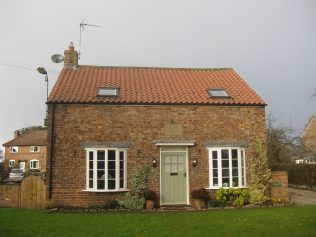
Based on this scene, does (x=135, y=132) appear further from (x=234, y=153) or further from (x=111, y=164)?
(x=234, y=153)

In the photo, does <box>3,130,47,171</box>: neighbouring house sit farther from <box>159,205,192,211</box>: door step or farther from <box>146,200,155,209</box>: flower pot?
<box>146,200,155,209</box>: flower pot

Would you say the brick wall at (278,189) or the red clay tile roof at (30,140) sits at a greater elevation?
the red clay tile roof at (30,140)

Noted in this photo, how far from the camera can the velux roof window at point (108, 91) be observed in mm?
18312

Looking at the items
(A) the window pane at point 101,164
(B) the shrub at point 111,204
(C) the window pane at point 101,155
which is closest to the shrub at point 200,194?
(B) the shrub at point 111,204

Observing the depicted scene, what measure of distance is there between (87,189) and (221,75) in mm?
10691

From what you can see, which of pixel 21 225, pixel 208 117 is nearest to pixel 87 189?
pixel 21 225

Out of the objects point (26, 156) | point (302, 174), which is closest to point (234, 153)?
point (302, 174)

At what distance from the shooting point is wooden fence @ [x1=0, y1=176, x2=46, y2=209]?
16.6 m

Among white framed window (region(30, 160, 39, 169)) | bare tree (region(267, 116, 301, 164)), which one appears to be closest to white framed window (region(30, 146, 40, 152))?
white framed window (region(30, 160, 39, 169))

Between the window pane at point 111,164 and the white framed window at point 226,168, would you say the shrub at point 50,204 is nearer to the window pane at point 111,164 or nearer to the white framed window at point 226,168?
the window pane at point 111,164

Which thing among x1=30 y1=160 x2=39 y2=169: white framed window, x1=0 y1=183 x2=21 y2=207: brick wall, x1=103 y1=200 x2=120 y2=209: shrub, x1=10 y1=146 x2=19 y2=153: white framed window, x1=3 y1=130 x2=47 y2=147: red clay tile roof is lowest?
x1=103 y1=200 x2=120 y2=209: shrub

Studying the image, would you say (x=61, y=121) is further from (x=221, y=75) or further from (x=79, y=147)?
(x=221, y=75)

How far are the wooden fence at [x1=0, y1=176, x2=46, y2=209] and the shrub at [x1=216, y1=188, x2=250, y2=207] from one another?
319 inches

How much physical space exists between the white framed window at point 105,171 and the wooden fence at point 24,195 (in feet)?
7.06
